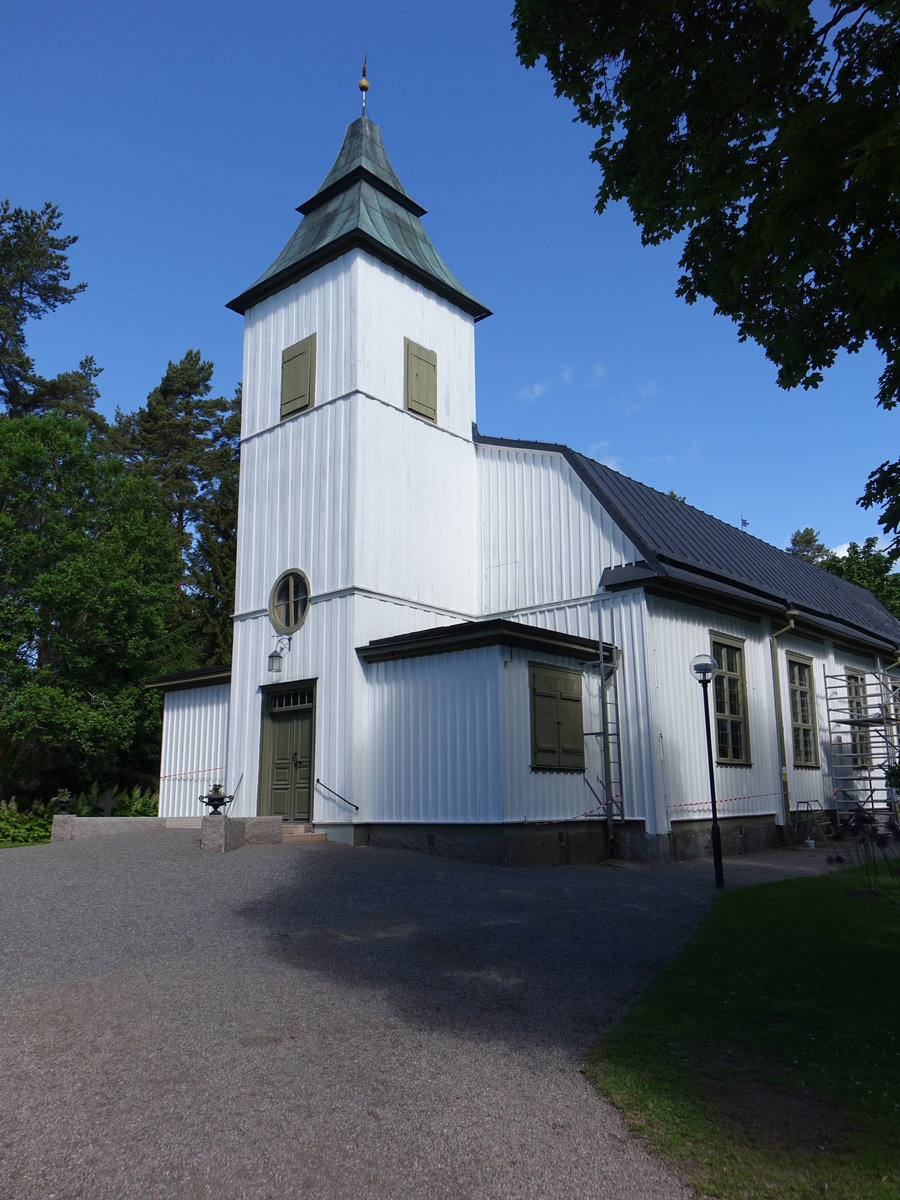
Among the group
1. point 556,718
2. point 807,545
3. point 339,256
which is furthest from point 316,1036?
point 807,545

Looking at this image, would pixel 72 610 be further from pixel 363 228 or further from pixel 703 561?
pixel 703 561

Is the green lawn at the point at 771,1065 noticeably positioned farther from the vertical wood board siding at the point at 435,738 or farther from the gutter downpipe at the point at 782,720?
the gutter downpipe at the point at 782,720

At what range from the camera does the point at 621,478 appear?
20391 millimetres

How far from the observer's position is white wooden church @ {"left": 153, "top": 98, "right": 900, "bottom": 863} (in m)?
15.1

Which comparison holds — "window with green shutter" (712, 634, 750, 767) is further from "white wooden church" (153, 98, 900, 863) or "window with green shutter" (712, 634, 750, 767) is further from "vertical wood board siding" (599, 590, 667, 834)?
"vertical wood board siding" (599, 590, 667, 834)

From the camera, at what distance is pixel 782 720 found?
1981cm

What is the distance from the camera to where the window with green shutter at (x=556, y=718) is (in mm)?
14984

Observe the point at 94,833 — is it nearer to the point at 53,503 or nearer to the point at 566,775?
the point at 566,775

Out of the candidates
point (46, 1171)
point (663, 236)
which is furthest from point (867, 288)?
point (46, 1171)

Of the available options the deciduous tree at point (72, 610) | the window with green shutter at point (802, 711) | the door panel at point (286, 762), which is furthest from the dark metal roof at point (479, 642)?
the deciduous tree at point (72, 610)

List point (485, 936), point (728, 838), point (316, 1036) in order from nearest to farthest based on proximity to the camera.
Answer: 1. point (316, 1036)
2. point (485, 936)
3. point (728, 838)

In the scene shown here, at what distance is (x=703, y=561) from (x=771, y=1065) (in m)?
14.9

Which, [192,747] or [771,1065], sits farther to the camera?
[192,747]

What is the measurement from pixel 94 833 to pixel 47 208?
3177cm
